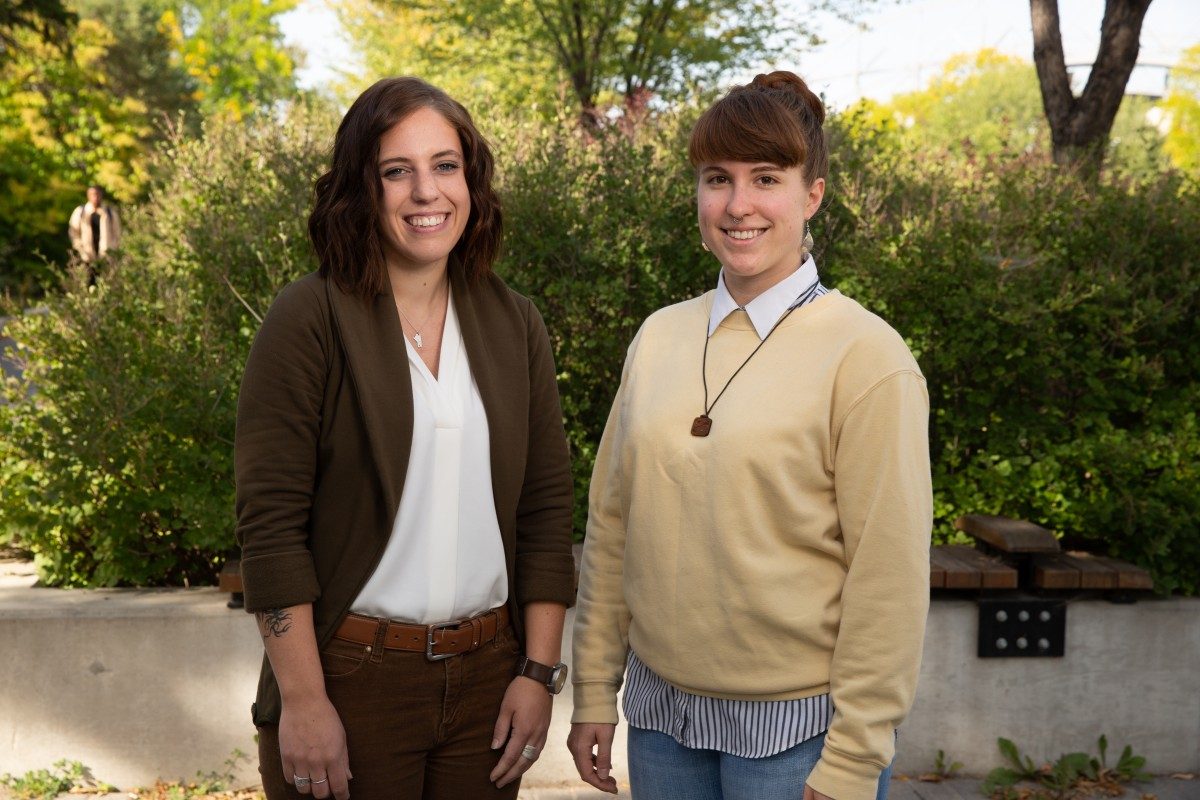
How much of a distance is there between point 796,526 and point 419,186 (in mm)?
914

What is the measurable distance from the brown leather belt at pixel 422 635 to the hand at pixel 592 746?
305 mm

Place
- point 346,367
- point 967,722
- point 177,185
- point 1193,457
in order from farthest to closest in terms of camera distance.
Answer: point 177,185 → point 1193,457 → point 967,722 → point 346,367

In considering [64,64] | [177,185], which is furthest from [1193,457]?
[64,64]

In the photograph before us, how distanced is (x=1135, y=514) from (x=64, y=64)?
30.1 m

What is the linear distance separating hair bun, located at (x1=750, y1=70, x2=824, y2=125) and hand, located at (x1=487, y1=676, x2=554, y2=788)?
121cm

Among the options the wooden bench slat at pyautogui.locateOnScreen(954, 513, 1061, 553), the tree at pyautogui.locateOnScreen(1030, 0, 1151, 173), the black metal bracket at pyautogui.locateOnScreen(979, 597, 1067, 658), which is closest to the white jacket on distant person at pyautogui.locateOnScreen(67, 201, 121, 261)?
the tree at pyautogui.locateOnScreen(1030, 0, 1151, 173)

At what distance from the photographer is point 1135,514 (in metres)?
4.65

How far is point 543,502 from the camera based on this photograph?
246cm

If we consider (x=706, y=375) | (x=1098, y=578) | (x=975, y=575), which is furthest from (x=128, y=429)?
(x=1098, y=578)

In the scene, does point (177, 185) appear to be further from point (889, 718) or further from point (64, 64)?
point (64, 64)

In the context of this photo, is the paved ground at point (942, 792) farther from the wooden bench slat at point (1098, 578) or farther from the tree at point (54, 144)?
the tree at point (54, 144)

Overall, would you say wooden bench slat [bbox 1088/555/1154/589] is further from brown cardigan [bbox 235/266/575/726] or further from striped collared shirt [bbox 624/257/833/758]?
brown cardigan [bbox 235/266/575/726]

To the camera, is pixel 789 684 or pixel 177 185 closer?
pixel 789 684

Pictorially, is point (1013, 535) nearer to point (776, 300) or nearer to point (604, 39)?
point (776, 300)
